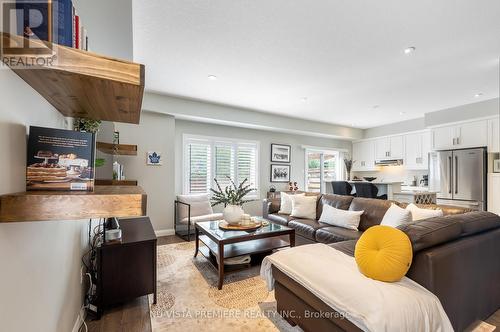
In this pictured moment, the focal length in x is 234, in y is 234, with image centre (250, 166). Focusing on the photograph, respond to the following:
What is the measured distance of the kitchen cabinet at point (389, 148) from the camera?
6.21m

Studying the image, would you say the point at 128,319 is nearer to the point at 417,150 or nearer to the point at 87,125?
the point at 87,125

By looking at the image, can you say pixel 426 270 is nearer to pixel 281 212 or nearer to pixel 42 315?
pixel 42 315

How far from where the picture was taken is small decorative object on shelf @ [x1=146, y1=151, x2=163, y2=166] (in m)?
4.30

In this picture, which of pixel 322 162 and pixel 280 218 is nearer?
pixel 280 218

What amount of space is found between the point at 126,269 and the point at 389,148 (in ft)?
22.2

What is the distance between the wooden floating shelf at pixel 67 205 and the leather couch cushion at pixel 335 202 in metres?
3.40

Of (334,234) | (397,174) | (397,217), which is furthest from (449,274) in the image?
(397,174)

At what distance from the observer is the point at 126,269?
2.00m

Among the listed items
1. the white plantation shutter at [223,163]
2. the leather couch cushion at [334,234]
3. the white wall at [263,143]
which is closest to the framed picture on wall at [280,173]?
the white wall at [263,143]

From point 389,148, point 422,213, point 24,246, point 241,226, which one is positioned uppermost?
point 389,148

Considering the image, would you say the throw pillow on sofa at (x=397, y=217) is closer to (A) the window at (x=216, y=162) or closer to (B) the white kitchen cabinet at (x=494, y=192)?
(B) the white kitchen cabinet at (x=494, y=192)

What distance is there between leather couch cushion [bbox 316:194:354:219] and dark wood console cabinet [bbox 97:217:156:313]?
2.72m

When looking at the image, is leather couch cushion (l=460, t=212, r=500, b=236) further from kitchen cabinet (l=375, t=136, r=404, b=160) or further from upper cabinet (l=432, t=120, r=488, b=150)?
kitchen cabinet (l=375, t=136, r=404, b=160)

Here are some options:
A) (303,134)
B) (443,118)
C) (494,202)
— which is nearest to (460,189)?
(494,202)
